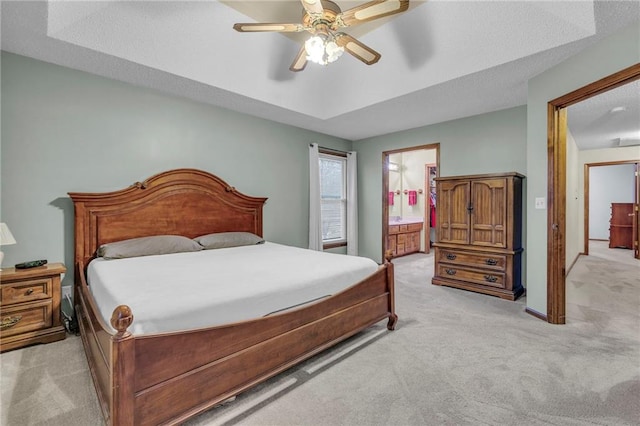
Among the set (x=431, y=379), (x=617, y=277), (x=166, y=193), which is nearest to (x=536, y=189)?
(x=431, y=379)

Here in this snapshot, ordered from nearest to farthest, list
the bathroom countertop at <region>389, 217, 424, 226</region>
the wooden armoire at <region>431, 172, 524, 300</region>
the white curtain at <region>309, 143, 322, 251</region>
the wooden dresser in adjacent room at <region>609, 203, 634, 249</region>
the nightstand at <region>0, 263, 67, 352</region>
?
the nightstand at <region>0, 263, 67, 352</region> → the wooden armoire at <region>431, 172, 524, 300</region> → the white curtain at <region>309, 143, 322, 251</region> → the bathroom countertop at <region>389, 217, 424, 226</region> → the wooden dresser in adjacent room at <region>609, 203, 634, 249</region>

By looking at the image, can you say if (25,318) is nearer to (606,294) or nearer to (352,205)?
(352,205)

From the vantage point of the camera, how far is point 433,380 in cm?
190

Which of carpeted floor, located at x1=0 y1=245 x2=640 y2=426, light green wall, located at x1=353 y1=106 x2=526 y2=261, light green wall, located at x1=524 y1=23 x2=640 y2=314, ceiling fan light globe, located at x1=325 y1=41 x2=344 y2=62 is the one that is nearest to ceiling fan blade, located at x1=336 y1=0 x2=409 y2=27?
ceiling fan light globe, located at x1=325 y1=41 x2=344 y2=62

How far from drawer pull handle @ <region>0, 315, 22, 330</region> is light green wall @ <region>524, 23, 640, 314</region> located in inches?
178

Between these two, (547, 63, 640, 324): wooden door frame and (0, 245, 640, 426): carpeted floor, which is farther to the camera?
(547, 63, 640, 324): wooden door frame

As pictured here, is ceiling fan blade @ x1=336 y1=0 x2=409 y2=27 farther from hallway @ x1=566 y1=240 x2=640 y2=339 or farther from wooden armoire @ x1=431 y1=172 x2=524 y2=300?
hallway @ x1=566 y1=240 x2=640 y2=339

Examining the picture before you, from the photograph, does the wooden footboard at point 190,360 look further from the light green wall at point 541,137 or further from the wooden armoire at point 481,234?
the wooden armoire at point 481,234

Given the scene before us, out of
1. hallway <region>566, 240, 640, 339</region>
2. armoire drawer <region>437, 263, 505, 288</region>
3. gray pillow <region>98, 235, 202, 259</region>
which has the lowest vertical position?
hallway <region>566, 240, 640, 339</region>

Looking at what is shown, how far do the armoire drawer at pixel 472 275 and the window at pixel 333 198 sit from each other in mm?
1939

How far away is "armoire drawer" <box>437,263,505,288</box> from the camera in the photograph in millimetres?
3623

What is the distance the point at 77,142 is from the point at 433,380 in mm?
3613

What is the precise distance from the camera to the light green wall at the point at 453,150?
389cm

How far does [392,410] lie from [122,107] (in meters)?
3.57
